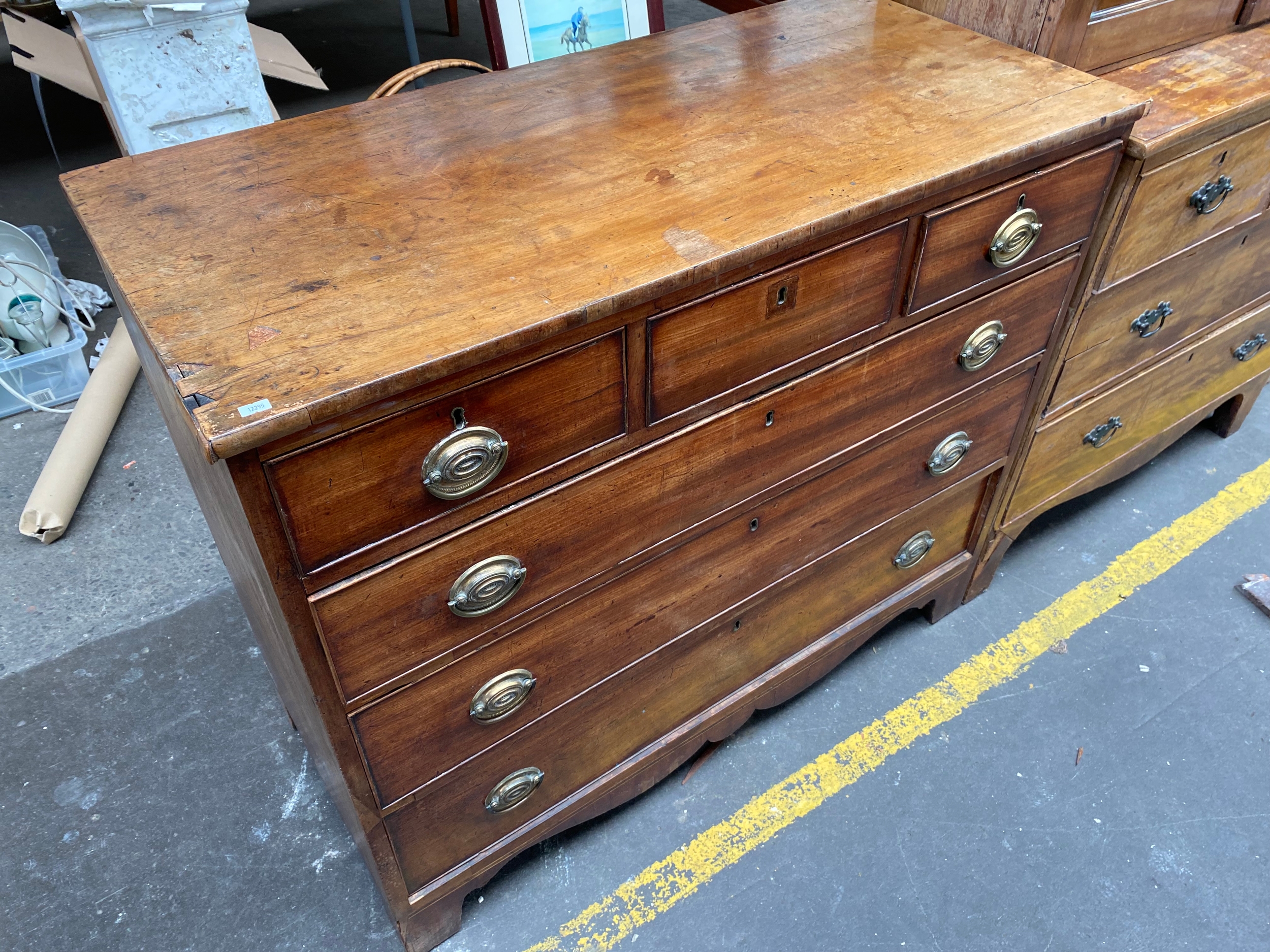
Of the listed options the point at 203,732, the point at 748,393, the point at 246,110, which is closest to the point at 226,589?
the point at 203,732

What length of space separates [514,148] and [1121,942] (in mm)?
1799

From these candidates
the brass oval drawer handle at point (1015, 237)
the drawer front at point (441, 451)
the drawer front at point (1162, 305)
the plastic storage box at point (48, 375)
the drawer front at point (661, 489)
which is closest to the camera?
the drawer front at point (441, 451)

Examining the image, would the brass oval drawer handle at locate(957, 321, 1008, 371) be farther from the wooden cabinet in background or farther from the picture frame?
the picture frame

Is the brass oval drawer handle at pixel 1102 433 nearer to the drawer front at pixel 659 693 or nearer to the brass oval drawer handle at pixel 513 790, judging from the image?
the drawer front at pixel 659 693

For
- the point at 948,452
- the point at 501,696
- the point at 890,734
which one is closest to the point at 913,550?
the point at 948,452

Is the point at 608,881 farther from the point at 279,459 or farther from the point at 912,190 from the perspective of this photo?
the point at 912,190

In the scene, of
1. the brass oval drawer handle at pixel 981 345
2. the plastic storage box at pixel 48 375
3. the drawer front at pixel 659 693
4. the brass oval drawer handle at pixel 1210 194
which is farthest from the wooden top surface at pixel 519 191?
the plastic storage box at pixel 48 375

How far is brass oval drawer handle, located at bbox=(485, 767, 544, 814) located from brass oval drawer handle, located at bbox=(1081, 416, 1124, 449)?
154cm

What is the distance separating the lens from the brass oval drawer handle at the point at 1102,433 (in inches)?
84.9

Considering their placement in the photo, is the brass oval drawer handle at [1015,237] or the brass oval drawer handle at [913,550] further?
the brass oval drawer handle at [913,550]

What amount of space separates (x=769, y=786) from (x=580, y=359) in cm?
123

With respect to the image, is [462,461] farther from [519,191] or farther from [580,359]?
[519,191]

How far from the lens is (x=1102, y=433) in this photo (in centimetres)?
218

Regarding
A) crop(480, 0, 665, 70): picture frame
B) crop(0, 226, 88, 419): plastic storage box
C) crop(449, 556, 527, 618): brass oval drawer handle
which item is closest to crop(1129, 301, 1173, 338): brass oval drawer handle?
crop(480, 0, 665, 70): picture frame
